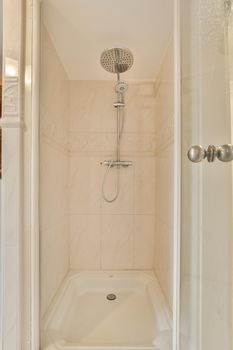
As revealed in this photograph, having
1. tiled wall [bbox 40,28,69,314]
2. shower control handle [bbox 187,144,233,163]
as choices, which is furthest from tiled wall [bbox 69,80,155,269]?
shower control handle [bbox 187,144,233,163]

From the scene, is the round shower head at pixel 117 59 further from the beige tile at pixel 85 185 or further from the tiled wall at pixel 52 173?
the beige tile at pixel 85 185

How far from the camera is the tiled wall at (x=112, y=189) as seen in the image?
6.44ft

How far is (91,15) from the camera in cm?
125

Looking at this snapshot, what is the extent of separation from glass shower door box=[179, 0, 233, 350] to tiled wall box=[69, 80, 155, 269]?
980mm

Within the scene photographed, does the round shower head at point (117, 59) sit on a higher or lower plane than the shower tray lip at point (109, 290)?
higher

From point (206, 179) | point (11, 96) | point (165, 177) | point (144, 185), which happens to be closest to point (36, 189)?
point (11, 96)

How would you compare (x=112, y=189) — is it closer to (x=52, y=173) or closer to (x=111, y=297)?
(x=52, y=173)

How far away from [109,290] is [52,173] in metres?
1.03

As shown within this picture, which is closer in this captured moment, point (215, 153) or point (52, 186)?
point (215, 153)

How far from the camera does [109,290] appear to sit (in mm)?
1776

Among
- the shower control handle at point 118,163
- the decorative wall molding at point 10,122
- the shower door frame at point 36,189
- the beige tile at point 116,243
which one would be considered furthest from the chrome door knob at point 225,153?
the beige tile at point 116,243

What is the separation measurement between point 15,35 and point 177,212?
3.46ft

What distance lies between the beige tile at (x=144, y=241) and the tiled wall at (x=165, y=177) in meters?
0.10

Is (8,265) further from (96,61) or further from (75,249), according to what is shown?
(96,61)
